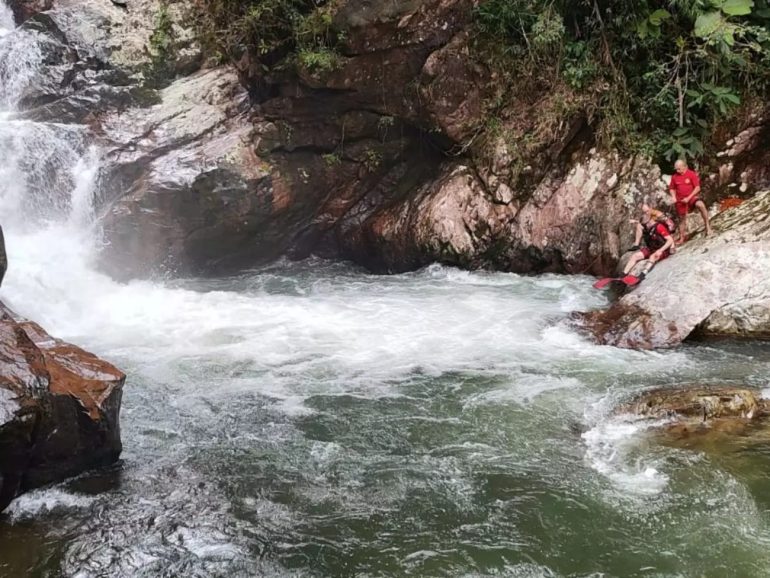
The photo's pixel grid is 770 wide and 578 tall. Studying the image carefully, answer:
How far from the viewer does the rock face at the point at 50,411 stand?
4.47m

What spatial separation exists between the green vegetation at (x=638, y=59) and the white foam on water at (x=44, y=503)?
8882 mm

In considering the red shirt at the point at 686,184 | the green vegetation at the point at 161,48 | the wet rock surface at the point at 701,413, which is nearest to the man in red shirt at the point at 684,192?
the red shirt at the point at 686,184

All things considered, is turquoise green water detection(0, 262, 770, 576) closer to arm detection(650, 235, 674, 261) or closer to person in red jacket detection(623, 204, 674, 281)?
person in red jacket detection(623, 204, 674, 281)

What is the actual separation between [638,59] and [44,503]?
10.5 meters

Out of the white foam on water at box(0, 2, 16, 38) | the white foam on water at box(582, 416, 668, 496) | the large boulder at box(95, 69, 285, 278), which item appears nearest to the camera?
the white foam on water at box(582, 416, 668, 496)

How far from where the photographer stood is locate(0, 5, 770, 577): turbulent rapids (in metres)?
4.36

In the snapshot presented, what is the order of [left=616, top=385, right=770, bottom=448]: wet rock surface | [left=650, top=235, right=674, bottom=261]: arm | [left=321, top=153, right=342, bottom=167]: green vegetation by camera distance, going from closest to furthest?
[left=616, top=385, right=770, bottom=448]: wet rock surface, [left=650, top=235, right=674, bottom=261]: arm, [left=321, top=153, right=342, bottom=167]: green vegetation

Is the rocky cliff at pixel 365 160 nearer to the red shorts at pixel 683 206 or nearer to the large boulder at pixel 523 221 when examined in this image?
the large boulder at pixel 523 221

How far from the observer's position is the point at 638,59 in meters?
10.9

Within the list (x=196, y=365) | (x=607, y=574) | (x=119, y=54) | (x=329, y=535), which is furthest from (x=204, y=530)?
(x=119, y=54)

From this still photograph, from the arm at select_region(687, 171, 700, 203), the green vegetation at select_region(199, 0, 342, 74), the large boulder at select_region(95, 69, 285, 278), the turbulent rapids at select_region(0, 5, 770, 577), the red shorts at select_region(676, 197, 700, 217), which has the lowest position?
the turbulent rapids at select_region(0, 5, 770, 577)

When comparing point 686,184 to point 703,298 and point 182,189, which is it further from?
point 182,189

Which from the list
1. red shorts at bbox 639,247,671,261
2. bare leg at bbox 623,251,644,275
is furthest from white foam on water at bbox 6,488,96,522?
red shorts at bbox 639,247,671,261

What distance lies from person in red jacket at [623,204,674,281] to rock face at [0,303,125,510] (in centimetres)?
699
